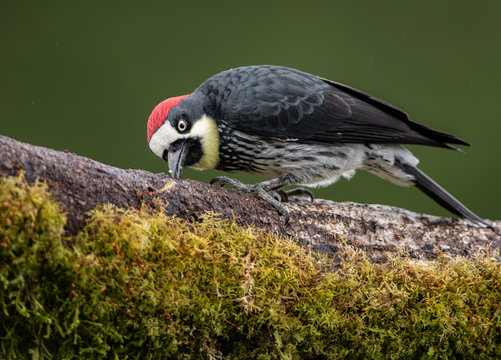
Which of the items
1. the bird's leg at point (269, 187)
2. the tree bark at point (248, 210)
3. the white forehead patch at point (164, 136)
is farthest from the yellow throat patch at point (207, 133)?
the tree bark at point (248, 210)

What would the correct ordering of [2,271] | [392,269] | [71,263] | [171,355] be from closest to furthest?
[2,271] < [71,263] < [171,355] < [392,269]

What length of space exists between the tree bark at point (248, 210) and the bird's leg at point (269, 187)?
0.04 m

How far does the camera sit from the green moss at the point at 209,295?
1566 millimetres

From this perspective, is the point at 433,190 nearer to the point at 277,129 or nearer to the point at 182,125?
the point at 277,129

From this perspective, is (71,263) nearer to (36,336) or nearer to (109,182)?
(36,336)

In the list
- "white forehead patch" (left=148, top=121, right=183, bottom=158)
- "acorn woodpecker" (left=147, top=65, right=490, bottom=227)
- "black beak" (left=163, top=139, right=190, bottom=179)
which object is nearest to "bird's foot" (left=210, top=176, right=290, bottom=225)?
"acorn woodpecker" (left=147, top=65, right=490, bottom=227)

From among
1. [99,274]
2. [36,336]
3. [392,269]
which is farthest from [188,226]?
[392,269]

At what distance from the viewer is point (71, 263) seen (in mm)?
1595

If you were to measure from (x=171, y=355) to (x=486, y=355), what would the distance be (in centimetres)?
135

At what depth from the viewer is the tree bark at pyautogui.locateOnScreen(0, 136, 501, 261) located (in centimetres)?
177

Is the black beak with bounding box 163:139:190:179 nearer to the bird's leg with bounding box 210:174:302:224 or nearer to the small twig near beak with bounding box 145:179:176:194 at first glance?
the bird's leg with bounding box 210:174:302:224

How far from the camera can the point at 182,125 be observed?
3.24 m

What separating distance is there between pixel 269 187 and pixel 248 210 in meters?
0.66

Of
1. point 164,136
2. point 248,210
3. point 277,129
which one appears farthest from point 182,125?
point 248,210
